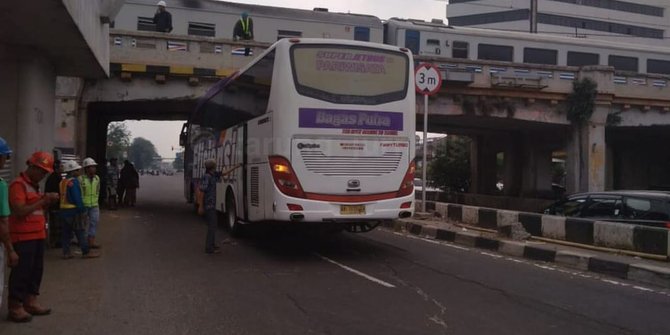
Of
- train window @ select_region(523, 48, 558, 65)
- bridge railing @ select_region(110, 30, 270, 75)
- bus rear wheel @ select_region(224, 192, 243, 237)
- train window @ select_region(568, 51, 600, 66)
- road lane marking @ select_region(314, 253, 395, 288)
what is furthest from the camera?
train window @ select_region(568, 51, 600, 66)

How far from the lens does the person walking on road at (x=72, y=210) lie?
9.08m

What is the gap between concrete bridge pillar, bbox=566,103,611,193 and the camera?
22141 millimetres

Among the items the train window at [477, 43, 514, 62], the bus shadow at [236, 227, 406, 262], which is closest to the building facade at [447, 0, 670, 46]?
the train window at [477, 43, 514, 62]

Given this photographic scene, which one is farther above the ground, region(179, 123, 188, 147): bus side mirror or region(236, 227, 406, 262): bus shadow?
region(179, 123, 188, 147): bus side mirror

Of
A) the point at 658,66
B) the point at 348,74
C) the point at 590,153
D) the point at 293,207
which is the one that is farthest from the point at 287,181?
the point at 658,66

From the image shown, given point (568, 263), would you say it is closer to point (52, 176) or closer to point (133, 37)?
point (52, 176)

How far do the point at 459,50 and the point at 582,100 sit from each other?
502 cm

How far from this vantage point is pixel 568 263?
940 centimetres

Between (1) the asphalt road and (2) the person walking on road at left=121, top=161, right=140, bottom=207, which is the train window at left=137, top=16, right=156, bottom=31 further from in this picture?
(1) the asphalt road

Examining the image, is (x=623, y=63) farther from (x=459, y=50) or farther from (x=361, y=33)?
(x=361, y=33)

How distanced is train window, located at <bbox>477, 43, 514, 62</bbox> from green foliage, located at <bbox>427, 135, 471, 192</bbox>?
11.8 m

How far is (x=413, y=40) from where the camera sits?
21.8m

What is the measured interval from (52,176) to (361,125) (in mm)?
5497

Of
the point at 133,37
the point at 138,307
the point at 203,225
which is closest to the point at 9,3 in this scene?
the point at 138,307
